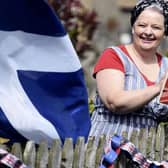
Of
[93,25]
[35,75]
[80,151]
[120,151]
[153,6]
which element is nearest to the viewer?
[35,75]

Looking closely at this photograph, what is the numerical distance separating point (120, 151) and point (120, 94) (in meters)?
0.33

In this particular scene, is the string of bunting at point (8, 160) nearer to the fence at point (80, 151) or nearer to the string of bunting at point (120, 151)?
the fence at point (80, 151)

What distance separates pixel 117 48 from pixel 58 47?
35.2 inches

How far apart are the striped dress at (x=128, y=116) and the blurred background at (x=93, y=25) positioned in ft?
13.3

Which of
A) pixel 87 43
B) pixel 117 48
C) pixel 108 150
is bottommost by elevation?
pixel 87 43

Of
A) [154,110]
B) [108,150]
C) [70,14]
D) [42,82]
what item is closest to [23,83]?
[42,82]

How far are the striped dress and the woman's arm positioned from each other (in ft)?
0.40

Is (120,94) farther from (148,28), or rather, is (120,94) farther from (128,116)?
(148,28)

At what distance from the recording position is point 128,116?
5.38 m

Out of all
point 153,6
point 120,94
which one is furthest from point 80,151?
point 153,6

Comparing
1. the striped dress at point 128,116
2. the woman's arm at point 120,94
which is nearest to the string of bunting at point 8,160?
the woman's arm at point 120,94

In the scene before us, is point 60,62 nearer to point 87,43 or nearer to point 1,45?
point 1,45

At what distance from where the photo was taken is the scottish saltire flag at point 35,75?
4441 millimetres

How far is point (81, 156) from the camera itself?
4.75 meters
